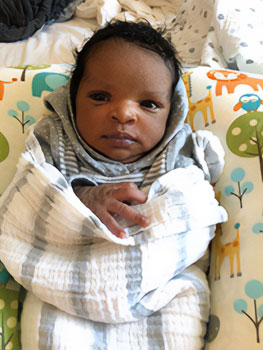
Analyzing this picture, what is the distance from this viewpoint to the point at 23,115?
0.96 m

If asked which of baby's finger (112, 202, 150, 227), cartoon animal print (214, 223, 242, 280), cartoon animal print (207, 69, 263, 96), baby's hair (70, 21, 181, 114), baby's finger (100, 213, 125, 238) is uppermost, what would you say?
baby's hair (70, 21, 181, 114)

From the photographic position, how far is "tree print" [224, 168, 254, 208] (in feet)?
2.60

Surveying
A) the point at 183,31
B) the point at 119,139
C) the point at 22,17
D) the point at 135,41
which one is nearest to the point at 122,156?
the point at 119,139

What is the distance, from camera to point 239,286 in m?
0.69

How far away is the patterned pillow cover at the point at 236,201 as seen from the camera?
0.66 m

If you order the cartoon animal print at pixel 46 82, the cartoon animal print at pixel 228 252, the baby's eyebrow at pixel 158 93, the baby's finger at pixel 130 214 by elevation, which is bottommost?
the cartoon animal print at pixel 228 252

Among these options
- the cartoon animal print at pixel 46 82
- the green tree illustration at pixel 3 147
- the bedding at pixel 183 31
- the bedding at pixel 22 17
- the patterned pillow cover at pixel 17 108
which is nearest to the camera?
the patterned pillow cover at pixel 17 108

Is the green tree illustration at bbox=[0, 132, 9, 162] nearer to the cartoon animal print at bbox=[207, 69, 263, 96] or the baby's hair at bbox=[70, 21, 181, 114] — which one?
the baby's hair at bbox=[70, 21, 181, 114]

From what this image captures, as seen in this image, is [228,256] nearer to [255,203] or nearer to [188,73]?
[255,203]

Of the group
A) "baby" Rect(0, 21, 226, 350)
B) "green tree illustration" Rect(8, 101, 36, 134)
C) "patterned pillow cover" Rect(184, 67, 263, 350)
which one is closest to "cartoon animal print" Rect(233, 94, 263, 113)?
"patterned pillow cover" Rect(184, 67, 263, 350)

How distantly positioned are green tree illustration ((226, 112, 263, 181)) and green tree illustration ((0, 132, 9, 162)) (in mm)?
527

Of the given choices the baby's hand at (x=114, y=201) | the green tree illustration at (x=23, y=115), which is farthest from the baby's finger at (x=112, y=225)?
the green tree illustration at (x=23, y=115)

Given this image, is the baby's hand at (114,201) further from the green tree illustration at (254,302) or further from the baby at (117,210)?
the green tree illustration at (254,302)

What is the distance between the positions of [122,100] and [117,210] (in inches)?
9.4
